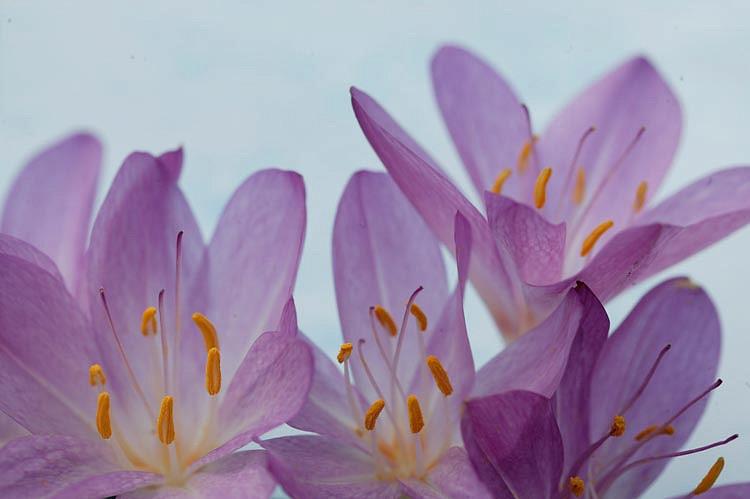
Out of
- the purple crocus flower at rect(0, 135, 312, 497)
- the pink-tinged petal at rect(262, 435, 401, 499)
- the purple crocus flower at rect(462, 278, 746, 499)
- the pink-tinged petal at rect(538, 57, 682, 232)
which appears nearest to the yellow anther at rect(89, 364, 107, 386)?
the purple crocus flower at rect(0, 135, 312, 497)

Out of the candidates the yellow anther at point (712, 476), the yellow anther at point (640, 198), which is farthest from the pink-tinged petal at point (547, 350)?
the yellow anther at point (640, 198)

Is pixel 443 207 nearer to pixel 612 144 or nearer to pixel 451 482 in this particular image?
pixel 451 482

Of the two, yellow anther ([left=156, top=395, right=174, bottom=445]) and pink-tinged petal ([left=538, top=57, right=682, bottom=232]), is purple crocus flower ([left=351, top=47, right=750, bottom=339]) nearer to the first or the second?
pink-tinged petal ([left=538, top=57, right=682, bottom=232])

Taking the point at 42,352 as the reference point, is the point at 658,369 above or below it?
below

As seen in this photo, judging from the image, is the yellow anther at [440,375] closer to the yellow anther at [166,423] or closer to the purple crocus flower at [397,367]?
the purple crocus flower at [397,367]

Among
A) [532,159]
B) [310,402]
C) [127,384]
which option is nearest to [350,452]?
[310,402]

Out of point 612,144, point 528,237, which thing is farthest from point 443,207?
point 612,144

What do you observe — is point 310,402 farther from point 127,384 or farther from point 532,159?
point 532,159
